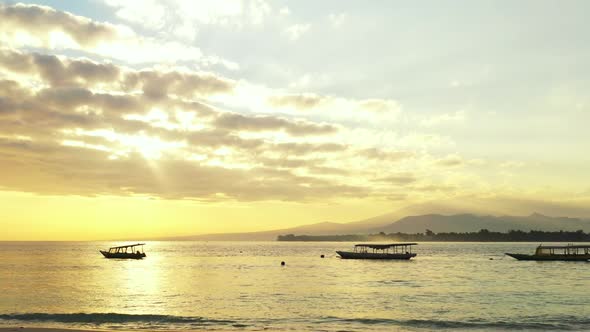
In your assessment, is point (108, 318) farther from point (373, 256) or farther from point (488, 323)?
point (373, 256)

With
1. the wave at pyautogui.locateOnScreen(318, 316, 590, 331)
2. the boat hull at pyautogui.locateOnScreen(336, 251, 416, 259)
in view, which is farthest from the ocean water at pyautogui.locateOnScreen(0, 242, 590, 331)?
the boat hull at pyautogui.locateOnScreen(336, 251, 416, 259)

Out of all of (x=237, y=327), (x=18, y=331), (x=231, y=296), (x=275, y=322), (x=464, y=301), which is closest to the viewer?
(x=18, y=331)

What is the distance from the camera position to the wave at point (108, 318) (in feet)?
140

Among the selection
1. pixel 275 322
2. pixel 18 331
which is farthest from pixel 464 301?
pixel 18 331

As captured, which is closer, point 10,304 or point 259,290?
point 10,304

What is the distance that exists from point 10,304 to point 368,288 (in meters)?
42.4

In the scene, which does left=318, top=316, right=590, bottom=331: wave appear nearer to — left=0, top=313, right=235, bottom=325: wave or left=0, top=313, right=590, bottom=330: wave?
left=0, top=313, right=590, bottom=330: wave

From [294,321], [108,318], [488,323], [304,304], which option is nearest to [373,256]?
[304,304]

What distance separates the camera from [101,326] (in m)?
40.4

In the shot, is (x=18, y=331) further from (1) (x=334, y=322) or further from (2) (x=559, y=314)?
(2) (x=559, y=314)

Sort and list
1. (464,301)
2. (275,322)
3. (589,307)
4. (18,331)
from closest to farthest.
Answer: (18,331)
(275,322)
(589,307)
(464,301)

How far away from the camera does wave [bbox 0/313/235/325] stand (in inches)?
1686

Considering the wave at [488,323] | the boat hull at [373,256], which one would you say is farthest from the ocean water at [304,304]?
the boat hull at [373,256]

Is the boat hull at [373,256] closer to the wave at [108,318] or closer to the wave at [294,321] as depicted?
the wave at [294,321]
